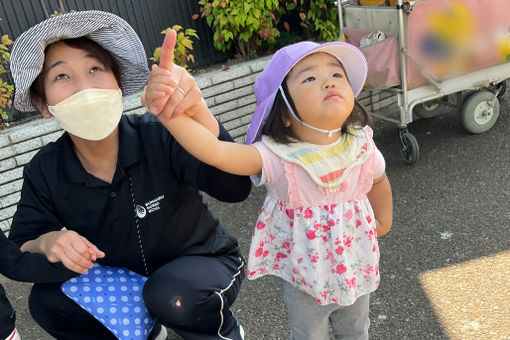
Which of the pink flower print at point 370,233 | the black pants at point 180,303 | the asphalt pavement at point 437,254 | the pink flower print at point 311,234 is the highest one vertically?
the pink flower print at point 311,234

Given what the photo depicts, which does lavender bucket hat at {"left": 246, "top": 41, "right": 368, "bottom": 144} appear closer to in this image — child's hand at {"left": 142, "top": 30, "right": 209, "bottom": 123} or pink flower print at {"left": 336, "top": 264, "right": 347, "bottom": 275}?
child's hand at {"left": 142, "top": 30, "right": 209, "bottom": 123}

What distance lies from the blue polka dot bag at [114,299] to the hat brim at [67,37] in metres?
0.65

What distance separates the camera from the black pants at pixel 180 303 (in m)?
1.72

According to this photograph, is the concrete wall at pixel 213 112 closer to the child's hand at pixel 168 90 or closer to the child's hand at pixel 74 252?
the child's hand at pixel 74 252

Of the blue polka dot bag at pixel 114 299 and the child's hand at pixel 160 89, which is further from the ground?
the child's hand at pixel 160 89

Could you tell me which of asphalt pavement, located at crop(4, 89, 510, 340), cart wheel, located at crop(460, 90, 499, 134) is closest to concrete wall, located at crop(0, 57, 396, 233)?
asphalt pavement, located at crop(4, 89, 510, 340)

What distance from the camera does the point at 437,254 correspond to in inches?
98.6

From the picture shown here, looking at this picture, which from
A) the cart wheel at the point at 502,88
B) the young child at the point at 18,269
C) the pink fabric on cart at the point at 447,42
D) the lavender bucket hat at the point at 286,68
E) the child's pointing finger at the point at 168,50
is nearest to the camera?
the child's pointing finger at the point at 168,50

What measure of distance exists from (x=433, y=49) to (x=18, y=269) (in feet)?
8.98

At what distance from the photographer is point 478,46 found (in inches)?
129

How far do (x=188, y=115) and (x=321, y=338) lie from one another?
878 mm

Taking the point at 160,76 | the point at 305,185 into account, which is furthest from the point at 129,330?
the point at 160,76

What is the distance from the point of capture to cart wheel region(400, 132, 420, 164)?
10.9 ft

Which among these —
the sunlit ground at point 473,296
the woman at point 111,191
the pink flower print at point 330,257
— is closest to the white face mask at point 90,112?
the woman at point 111,191
